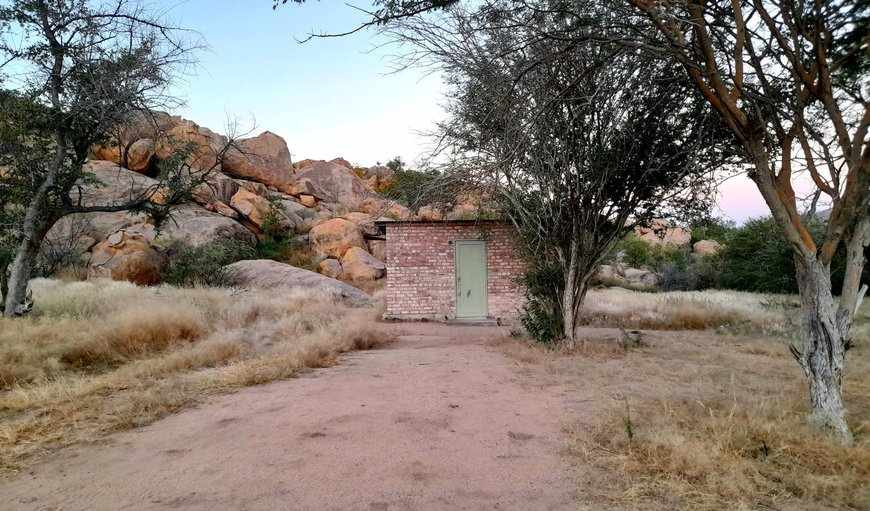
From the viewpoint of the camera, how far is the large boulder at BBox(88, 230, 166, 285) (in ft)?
58.0

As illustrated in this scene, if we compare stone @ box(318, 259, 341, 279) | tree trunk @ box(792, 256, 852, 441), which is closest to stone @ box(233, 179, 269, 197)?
stone @ box(318, 259, 341, 279)

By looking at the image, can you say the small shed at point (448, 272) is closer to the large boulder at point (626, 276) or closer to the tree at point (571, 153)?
the tree at point (571, 153)

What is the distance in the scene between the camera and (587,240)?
837 centimetres

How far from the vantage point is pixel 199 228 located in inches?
862

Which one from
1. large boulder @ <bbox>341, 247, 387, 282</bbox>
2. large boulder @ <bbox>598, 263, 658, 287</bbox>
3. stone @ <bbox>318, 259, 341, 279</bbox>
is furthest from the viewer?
large boulder @ <bbox>598, 263, 658, 287</bbox>

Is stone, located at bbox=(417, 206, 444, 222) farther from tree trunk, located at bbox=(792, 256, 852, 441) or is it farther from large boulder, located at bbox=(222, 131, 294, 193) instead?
large boulder, located at bbox=(222, 131, 294, 193)

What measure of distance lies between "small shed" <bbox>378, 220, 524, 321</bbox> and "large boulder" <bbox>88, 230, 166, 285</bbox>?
34.5ft

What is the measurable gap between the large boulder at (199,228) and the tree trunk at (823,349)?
21293 mm

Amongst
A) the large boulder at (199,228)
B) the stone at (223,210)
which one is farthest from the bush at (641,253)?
the stone at (223,210)

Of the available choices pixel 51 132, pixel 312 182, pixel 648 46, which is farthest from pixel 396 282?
pixel 312 182

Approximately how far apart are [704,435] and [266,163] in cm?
3326

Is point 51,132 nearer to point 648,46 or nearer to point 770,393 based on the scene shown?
point 648,46

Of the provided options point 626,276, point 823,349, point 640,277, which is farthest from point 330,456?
point 640,277

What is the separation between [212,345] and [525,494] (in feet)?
19.1
